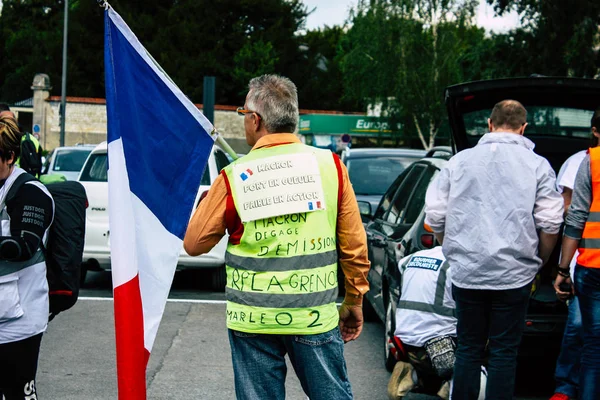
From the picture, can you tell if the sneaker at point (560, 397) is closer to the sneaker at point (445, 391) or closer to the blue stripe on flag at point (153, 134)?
the sneaker at point (445, 391)

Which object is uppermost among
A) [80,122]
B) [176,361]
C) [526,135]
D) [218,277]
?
[526,135]

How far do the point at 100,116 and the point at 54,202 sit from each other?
47537 mm

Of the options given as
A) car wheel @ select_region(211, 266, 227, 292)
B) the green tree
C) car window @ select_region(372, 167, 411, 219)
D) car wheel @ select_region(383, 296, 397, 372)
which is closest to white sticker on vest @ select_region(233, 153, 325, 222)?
car wheel @ select_region(383, 296, 397, 372)

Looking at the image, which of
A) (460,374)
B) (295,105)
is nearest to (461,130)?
(460,374)

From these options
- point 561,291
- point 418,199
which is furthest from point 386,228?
point 561,291

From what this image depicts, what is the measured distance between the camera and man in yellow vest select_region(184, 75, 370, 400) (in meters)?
3.51

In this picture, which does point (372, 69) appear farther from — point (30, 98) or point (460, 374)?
point (460, 374)

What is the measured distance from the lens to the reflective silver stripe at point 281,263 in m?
3.51

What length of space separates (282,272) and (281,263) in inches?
1.4

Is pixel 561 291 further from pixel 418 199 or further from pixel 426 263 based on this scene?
pixel 418 199

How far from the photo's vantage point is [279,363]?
3.61 metres

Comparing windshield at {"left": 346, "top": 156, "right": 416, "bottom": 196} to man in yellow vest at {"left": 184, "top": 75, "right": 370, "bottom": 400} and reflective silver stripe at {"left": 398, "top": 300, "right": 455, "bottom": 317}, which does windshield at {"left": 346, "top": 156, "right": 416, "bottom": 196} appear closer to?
reflective silver stripe at {"left": 398, "top": 300, "right": 455, "bottom": 317}

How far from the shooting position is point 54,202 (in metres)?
4.16

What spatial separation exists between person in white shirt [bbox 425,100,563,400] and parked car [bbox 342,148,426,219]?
6.94 metres
